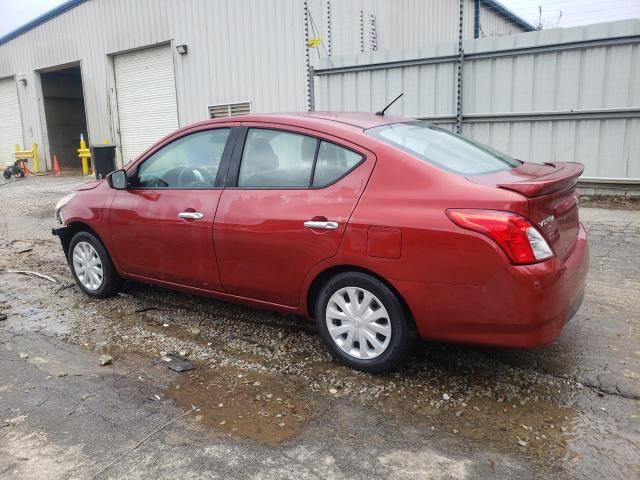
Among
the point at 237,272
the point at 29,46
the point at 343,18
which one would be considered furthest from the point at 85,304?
the point at 29,46

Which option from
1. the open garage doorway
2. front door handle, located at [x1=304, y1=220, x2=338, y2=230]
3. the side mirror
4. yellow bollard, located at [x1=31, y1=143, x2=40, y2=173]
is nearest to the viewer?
front door handle, located at [x1=304, y1=220, x2=338, y2=230]

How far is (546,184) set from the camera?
2.91 meters

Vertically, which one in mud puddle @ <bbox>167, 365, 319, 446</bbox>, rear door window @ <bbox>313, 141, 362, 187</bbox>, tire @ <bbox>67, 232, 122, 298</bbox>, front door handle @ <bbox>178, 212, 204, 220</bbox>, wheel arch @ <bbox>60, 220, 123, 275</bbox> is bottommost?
mud puddle @ <bbox>167, 365, 319, 446</bbox>

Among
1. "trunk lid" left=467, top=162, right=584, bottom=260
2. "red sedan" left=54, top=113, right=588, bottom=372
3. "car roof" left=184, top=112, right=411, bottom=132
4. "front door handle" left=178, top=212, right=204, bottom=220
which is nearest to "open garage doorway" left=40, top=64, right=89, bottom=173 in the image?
"red sedan" left=54, top=113, right=588, bottom=372

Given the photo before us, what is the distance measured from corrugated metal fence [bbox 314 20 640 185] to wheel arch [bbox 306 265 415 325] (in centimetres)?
668

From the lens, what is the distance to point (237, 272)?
3863mm

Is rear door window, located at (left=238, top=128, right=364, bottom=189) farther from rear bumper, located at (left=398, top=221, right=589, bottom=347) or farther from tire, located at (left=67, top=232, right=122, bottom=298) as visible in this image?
tire, located at (left=67, top=232, right=122, bottom=298)

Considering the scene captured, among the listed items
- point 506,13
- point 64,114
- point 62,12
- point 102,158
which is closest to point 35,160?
point 64,114

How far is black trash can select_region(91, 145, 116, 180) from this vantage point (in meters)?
14.7

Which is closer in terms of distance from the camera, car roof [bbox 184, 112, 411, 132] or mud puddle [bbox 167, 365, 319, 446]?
mud puddle [bbox 167, 365, 319, 446]

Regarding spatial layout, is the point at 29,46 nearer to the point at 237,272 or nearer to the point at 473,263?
the point at 237,272

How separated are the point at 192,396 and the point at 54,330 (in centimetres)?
180

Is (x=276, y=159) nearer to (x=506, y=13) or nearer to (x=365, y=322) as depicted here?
(x=365, y=322)

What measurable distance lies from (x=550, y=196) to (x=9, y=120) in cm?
2501
